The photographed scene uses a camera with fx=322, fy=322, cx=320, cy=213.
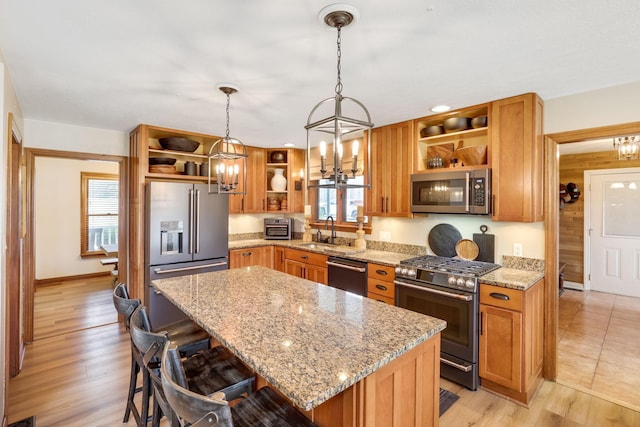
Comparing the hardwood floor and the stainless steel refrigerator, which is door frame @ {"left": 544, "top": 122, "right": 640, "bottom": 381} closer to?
the hardwood floor

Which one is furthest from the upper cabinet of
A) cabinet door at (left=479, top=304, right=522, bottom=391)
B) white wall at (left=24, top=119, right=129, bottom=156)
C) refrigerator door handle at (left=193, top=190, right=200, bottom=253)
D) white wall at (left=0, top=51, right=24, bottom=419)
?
white wall at (left=24, top=119, right=129, bottom=156)

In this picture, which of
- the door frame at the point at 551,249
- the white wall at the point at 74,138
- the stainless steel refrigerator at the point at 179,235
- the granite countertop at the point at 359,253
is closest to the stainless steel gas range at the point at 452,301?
the granite countertop at the point at 359,253

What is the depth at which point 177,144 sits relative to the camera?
390 cm

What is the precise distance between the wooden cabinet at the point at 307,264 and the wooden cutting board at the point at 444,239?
1218 millimetres

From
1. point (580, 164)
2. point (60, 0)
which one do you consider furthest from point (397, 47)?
point (580, 164)

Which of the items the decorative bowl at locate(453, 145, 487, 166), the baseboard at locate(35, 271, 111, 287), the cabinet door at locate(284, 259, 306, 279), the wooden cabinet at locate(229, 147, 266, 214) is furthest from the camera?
the baseboard at locate(35, 271, 111, 287)

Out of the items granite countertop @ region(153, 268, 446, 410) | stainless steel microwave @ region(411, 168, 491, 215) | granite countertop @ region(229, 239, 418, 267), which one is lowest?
granite countertop @ region(153, 268, 446, 410)

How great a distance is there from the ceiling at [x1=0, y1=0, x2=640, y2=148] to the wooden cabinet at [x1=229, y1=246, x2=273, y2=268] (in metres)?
1.98

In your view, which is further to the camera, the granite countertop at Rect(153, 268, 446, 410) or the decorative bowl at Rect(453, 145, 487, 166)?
the decorative bowl at Rect(453, 145, 487, 166)

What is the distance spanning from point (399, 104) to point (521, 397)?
8.30 feet

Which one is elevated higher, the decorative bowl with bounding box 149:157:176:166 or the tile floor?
the decorative bowl with bounding box 149:157:176:166

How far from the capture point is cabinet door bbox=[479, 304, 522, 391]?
7.75 feet

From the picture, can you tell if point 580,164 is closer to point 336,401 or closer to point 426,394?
point 426,394

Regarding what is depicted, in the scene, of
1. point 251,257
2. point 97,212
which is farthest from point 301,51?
point 97,212
